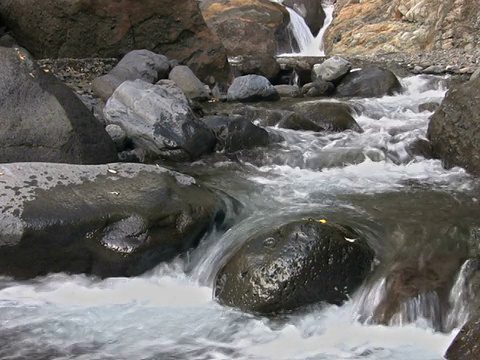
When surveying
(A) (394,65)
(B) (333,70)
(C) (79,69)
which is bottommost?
(C) (79,69)

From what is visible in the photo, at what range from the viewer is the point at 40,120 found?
22.0ft

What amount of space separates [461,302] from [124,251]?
2751 millimetres

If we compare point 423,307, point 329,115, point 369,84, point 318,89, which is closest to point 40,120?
point 423,307

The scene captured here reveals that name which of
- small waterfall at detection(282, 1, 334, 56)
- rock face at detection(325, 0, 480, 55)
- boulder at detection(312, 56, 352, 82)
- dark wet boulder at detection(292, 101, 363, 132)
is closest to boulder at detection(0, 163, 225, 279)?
dark wet boulder at detection(292, 101, 363, 132)

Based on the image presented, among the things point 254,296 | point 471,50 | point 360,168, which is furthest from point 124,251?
point 471,50

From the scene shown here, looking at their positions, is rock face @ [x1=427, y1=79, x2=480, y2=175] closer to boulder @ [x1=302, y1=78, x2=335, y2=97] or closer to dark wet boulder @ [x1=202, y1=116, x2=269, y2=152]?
dark wet boulder @ [x1=202, y1=116, x2=269, y2=152]

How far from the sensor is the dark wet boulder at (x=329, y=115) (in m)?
9.24

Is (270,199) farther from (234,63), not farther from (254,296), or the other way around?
(234,63)

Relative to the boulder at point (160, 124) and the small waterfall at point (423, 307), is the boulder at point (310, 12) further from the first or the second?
the small waterfall at point (423, 307)

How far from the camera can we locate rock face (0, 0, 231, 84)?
11023mm

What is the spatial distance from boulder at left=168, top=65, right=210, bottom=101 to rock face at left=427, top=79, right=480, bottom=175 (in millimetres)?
4185

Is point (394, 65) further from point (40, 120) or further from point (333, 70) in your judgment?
point (40, 120)

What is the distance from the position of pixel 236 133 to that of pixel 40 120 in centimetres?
275

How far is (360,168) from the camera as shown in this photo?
7836 mm
